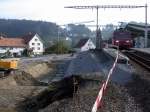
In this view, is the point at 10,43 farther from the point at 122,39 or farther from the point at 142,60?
the point at 142,60

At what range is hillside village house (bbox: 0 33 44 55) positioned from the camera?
127938 millimetres

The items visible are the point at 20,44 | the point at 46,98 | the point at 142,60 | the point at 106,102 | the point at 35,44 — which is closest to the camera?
the point at 106,102

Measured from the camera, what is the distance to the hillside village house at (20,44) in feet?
420

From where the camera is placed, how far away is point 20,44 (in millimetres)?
132750

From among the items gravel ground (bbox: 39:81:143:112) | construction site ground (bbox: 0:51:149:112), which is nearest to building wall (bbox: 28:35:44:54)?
construction site ground (bbox: 0:51:149:112)

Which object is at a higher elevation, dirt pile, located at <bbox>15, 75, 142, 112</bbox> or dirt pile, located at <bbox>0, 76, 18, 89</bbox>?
dirt pile, located at <bbox>15, 75, 142, 112</bbox>

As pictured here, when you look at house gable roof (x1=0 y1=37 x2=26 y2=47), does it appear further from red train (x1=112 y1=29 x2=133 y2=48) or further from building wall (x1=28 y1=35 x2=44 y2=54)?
red train (x1=112 y1=29 x2=133 y2=48)

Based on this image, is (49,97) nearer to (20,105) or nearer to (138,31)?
(20,105)

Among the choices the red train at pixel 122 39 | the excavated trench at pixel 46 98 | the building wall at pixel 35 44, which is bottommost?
the building wall at pixel 35 44

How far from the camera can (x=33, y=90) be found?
29125 mm

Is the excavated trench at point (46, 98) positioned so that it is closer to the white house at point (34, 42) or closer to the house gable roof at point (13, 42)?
the house gable roof at point (13, 42)

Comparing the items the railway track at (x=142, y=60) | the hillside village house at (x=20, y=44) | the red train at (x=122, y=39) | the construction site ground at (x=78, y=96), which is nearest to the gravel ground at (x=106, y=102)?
the construction site ground at (x=78, y=96)

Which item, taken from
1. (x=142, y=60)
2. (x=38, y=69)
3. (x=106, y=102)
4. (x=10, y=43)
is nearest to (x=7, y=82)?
(x=142, y=60)

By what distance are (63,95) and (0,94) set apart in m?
7.45
